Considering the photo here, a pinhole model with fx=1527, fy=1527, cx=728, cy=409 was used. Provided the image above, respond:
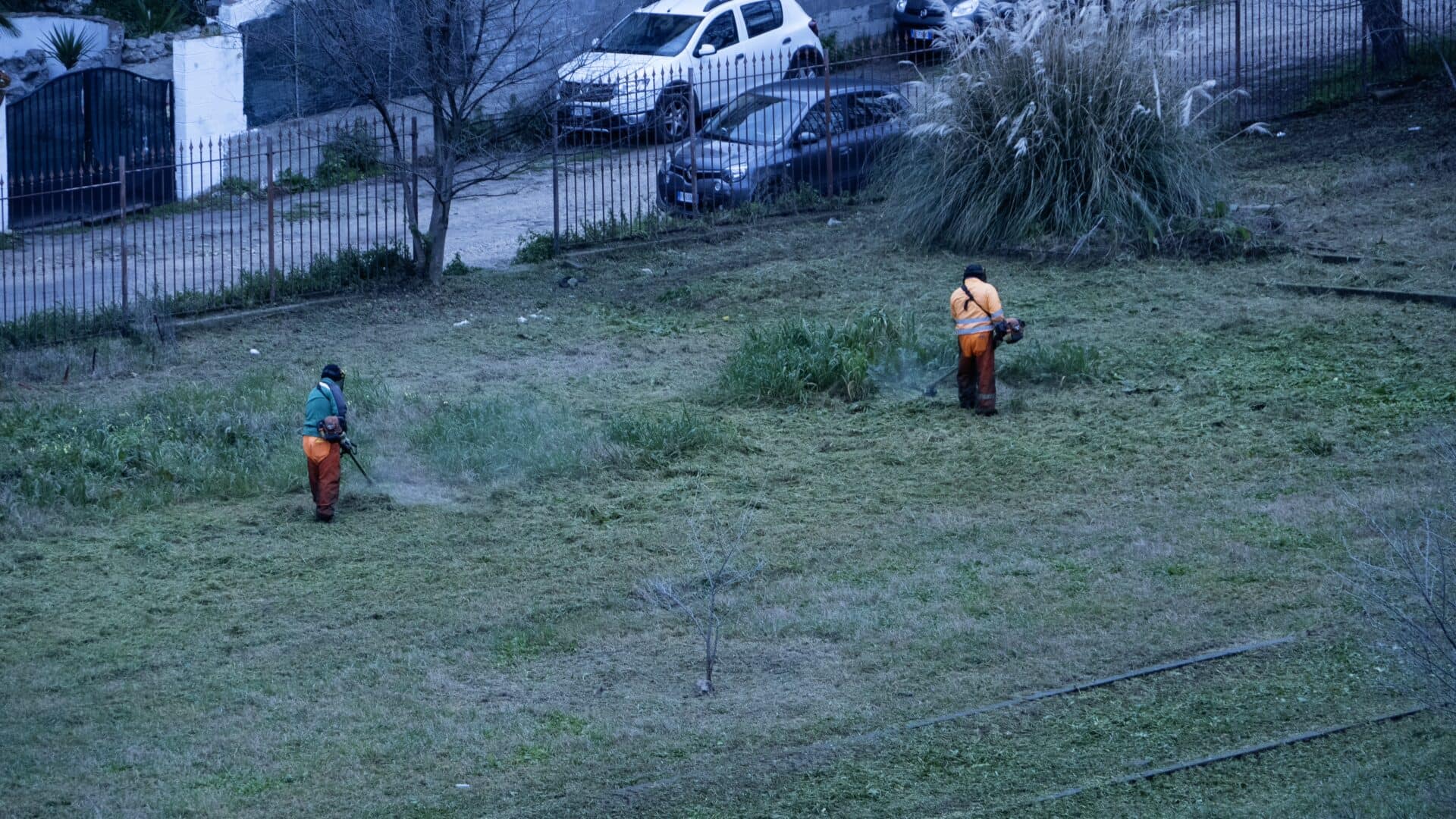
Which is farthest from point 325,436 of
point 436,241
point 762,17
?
point 762,17

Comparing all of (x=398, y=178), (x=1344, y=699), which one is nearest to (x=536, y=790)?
(x=1344, y=699)

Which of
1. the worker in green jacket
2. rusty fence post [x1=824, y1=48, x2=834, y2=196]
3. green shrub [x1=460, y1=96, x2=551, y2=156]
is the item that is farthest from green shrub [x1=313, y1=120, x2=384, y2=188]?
the worker in green jacket

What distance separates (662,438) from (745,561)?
220cm

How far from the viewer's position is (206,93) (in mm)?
20281

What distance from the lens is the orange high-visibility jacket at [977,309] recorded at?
10922mm

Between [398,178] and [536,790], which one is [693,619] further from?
[398,178]

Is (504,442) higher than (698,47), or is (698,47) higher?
(698,47)

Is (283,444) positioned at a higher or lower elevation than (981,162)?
lower

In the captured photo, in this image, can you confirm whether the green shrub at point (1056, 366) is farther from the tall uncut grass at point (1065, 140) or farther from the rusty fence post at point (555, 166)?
the rusty fence post at point (555, 166)

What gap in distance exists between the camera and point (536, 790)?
→ 616cm

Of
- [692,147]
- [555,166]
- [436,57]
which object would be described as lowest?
[555,166]

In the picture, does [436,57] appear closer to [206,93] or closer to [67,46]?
[206,93]

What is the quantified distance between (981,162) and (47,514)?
984cm

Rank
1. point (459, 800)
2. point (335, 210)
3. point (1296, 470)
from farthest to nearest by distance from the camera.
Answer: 1. point (335, 210)
2. point (1296, 470)
3. point (459, 800)
